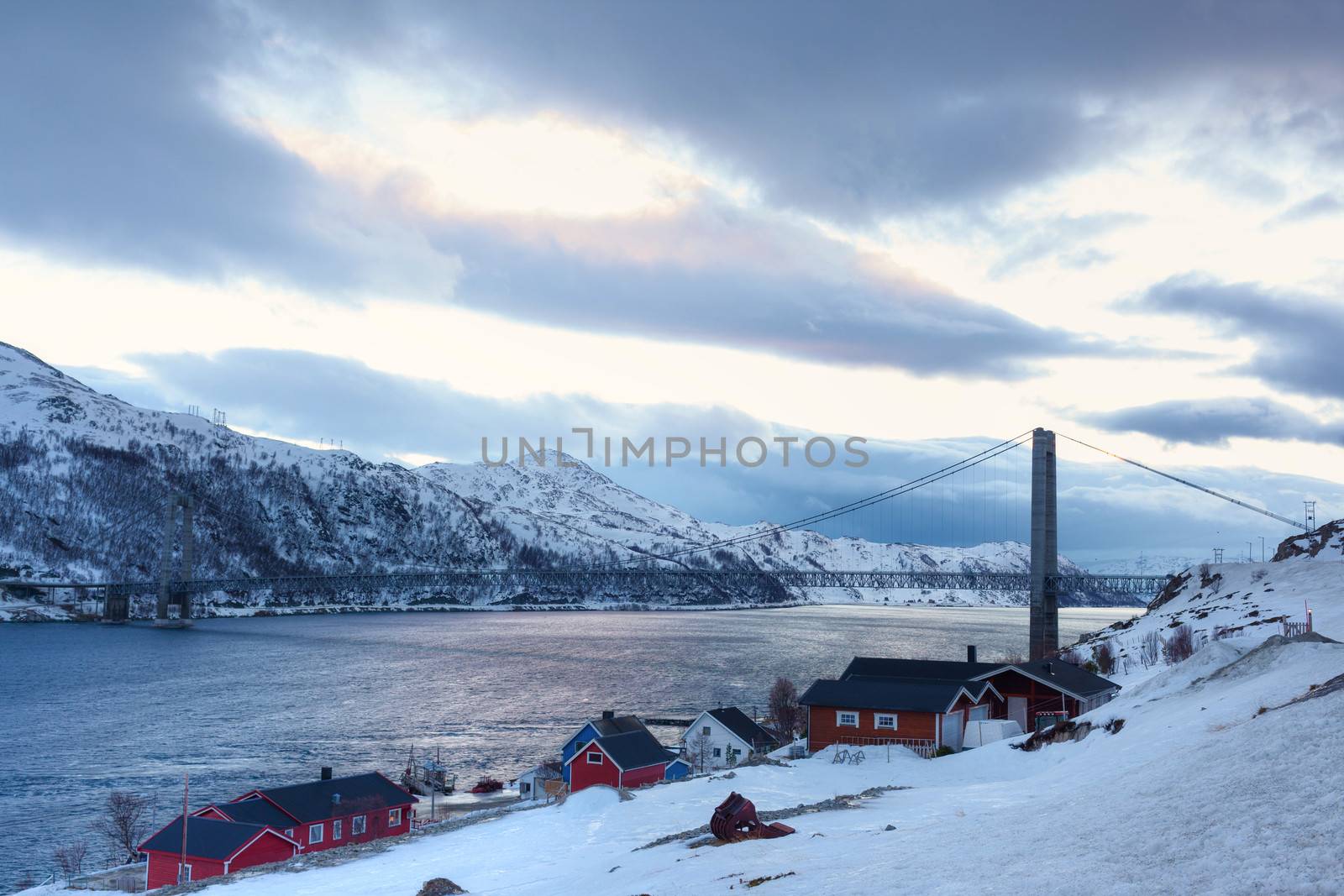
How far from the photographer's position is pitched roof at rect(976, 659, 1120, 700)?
44.9m

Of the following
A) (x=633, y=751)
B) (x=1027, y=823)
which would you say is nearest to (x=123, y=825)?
(x=633, y=751)

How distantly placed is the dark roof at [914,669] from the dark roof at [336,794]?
2396 centimetres

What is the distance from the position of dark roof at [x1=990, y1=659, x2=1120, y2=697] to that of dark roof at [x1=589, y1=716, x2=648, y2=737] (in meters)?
19.6

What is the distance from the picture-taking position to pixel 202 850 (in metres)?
35.6

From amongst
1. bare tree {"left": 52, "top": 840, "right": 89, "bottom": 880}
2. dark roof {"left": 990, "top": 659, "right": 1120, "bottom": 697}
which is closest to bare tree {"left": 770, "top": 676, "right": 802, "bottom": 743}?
dark roof {"left": 990, "top": 659, "right": 1120, "bottom": 697}

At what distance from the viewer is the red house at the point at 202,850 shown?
35438 mm

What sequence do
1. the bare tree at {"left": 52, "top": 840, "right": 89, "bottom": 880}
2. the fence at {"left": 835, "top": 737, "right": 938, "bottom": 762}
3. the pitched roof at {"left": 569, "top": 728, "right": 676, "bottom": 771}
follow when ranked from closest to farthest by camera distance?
the bare tree at {"left": 52, "top": 840, "right": 89, "bottom": 880} → the fence at {"left": 835, "top": 737, "right": 938, "bottom": 762} → the pitched roof at {"left": 569, "top": 728, "right": 676, "bottom": 771}

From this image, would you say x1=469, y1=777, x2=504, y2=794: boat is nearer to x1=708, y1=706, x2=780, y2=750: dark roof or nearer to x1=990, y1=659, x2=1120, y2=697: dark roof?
x1=708, y1=706, x2=780, y2=750: dark roof

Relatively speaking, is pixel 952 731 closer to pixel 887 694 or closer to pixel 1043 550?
pixel 887 694

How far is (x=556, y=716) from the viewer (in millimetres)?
80875

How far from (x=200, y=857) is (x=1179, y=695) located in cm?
3413

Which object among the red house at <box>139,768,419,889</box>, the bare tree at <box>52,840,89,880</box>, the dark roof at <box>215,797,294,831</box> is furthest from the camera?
the bare tree at <box>52,840,89,880</box>

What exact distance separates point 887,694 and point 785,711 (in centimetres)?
2243

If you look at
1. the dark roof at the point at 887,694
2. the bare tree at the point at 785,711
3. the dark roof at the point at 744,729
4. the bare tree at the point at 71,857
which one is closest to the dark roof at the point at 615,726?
the dark roof at the point at 744,729
